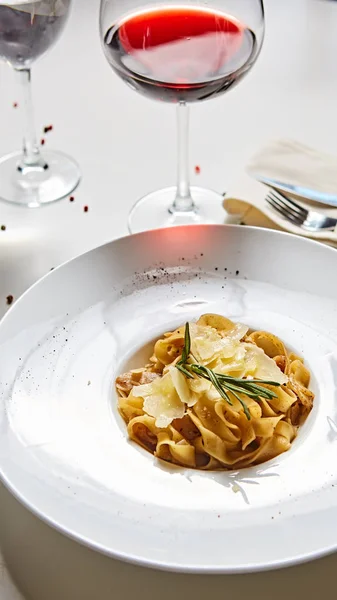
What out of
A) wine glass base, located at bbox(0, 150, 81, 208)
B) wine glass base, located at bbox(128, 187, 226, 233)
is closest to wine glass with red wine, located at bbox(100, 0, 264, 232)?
wine glass base, located at bbox(128, 187, 226, 233)

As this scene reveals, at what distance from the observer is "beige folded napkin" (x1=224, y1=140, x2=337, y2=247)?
1.82 meters

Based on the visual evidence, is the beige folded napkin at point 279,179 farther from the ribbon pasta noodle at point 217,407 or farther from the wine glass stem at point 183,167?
the ribbon pasta noodle at point 217,407

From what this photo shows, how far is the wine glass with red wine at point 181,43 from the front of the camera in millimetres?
1628

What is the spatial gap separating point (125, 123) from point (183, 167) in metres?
0.39

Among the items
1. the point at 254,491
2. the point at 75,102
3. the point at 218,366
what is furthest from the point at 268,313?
the point at 75,102

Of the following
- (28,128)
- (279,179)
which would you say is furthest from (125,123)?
(279,179)

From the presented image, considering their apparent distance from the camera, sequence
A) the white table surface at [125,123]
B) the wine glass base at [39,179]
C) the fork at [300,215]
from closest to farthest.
→ the fork at [300,215]
the white table surface at [125,123]
the wine glass base at [39,179]

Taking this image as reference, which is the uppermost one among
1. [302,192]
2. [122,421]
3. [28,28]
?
[28,28]

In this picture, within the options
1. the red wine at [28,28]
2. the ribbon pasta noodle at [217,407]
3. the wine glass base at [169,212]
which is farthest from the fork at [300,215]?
the red wine at [28,28]

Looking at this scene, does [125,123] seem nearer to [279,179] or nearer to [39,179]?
[39,179]

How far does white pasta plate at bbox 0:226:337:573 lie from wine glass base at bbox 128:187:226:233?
1.02 ft

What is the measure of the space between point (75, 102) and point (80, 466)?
1.29m

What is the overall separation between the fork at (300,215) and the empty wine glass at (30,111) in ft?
1.59

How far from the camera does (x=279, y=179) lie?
1892 mm
